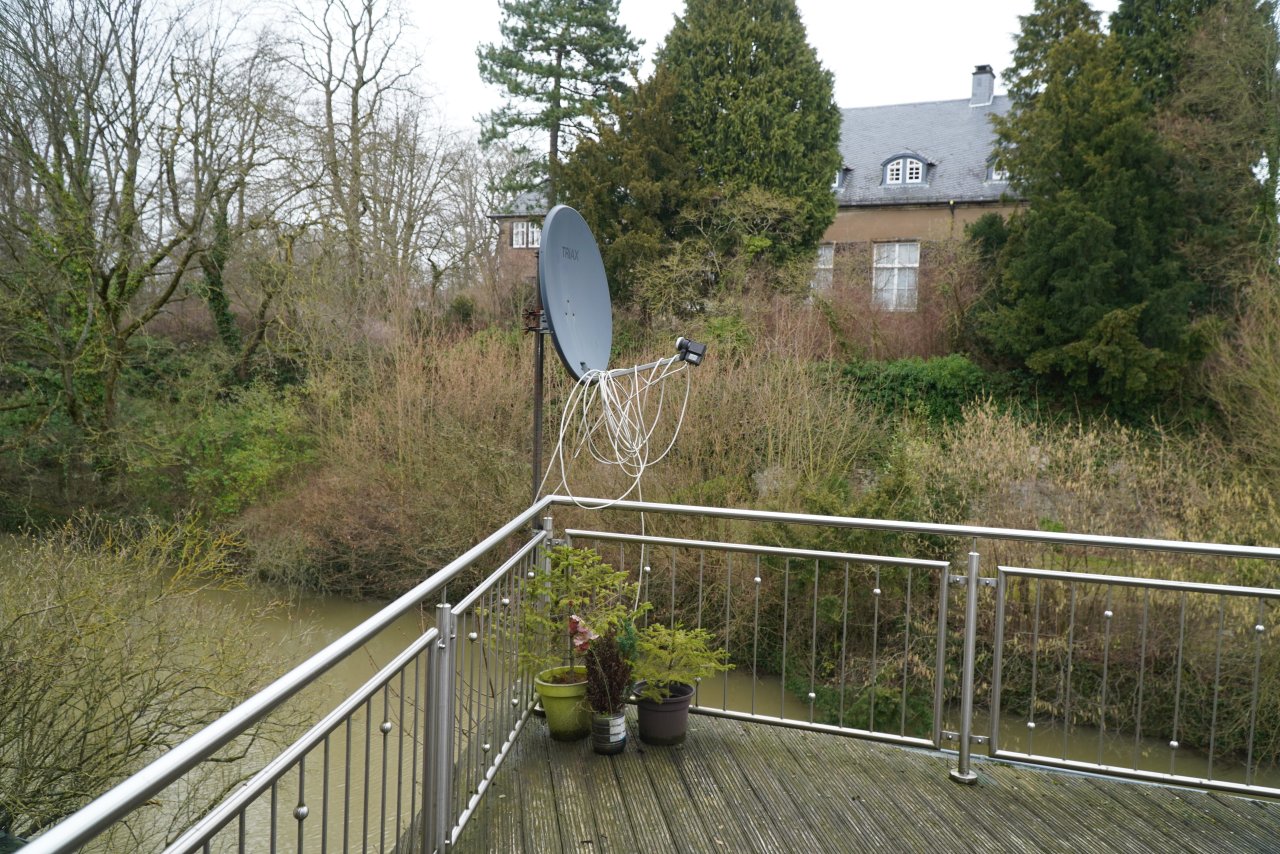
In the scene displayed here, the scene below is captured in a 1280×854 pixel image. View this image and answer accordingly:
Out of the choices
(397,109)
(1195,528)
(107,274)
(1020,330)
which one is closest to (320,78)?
(397,109)

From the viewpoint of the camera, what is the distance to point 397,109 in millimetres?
19203

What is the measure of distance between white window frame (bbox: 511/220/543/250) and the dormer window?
904 centimetres

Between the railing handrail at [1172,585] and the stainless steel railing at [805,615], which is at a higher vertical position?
the railing handrail at [1172,585]

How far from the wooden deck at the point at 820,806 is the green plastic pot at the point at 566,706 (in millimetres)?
71

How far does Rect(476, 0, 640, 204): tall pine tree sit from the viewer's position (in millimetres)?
22406

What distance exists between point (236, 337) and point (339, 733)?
9.64 meters

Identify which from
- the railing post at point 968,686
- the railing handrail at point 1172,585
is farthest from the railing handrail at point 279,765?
the railing handrail at point 1172,585

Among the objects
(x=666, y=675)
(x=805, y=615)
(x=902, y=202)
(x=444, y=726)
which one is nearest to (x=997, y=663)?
(x=666, y=675)

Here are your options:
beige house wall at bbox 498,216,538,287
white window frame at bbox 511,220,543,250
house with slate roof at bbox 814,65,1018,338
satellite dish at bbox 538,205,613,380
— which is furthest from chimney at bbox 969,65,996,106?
satellite dish at bbox 538,205,613,380

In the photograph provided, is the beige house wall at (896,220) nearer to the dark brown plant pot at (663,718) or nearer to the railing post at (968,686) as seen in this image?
the railing post at (968,686)

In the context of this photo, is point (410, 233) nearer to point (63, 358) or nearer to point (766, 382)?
point (63, 358)

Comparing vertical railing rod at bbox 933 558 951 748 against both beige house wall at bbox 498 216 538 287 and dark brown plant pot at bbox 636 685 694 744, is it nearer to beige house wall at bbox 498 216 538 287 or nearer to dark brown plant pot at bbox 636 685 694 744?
dark brown plant pot at bbox 636 685 694 744

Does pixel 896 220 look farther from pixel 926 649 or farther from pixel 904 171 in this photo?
pixel 926 649

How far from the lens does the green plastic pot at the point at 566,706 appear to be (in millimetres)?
3922
